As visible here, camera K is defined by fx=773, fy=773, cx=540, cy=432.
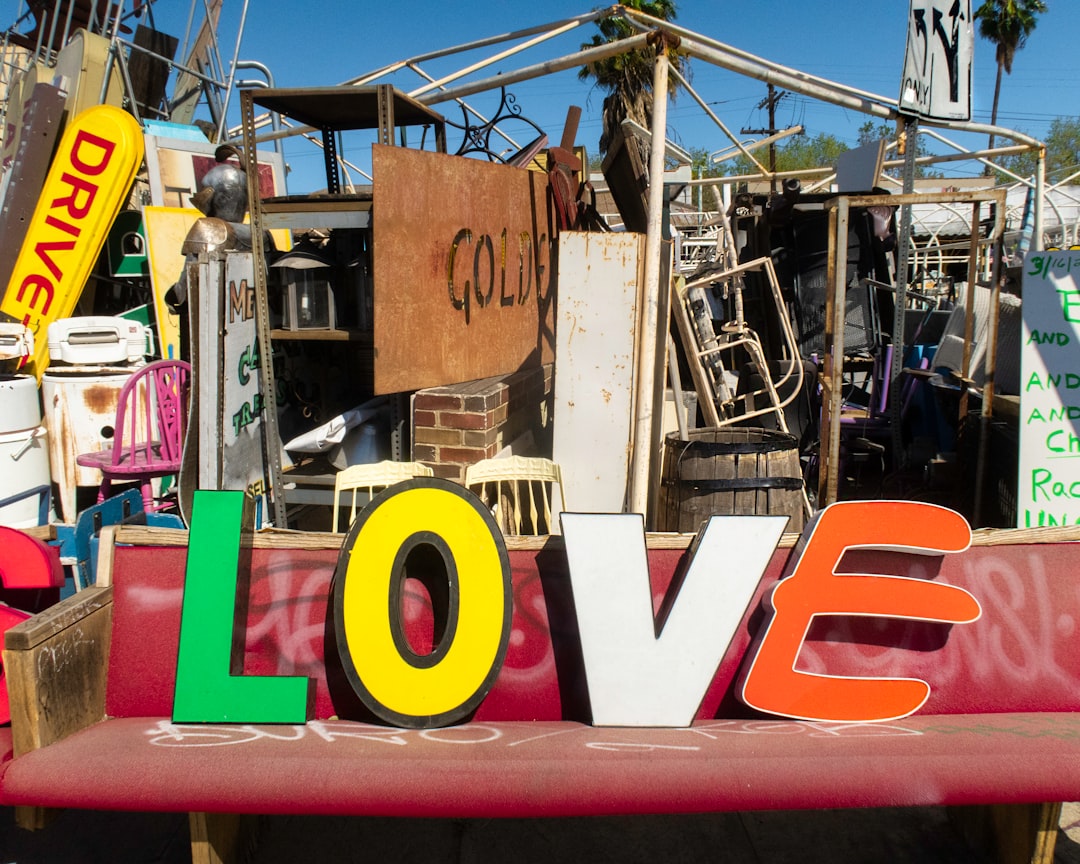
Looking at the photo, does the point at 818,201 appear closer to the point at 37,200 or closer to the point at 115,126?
the point at 115,126

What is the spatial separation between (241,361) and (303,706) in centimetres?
208

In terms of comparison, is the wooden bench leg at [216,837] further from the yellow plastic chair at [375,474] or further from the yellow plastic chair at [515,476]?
the yellow plastic chair at [515,476]

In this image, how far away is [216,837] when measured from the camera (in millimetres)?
2113

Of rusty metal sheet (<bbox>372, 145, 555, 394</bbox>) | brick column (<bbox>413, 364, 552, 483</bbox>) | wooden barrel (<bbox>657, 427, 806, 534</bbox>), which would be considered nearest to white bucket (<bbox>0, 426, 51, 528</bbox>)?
brick column (<bbox>413, 364, 552, 483</bbox>)

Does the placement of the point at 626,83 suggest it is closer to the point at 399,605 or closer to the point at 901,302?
the point at 901,302

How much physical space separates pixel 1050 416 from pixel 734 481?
160cm

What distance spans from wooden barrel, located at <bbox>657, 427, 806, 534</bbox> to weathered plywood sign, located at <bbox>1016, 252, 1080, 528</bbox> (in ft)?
3.65

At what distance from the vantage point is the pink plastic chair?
4.07 meters

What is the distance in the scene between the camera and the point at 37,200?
564cm

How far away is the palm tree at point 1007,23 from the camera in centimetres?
3631

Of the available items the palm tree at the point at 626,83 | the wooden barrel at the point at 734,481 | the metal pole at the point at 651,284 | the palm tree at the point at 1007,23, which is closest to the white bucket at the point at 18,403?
the metal pole at the point at 651,284

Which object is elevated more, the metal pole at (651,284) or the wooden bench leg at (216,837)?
the metal pole at (651,284)

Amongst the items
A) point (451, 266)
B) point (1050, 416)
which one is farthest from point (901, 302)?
point (451, 266)

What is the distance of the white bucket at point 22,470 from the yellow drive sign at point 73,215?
1121 millimetres
